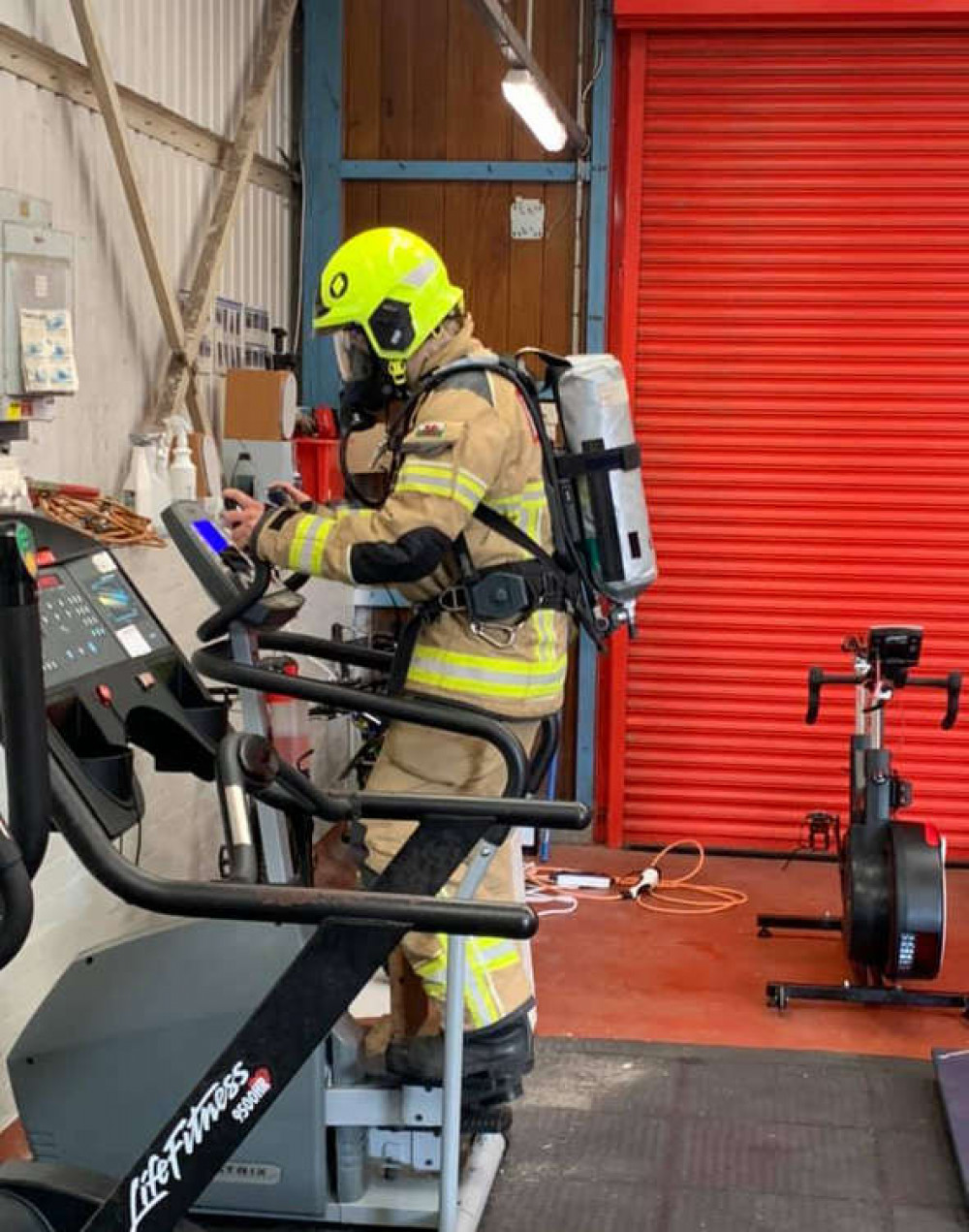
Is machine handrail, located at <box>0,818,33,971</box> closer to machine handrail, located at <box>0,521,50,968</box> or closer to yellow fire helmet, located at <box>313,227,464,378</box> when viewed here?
machine handrail, located at <box>0,521,50,968</box>

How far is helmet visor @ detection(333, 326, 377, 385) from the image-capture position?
405 cm

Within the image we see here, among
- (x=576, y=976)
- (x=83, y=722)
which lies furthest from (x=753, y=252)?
(x=83, y=722)

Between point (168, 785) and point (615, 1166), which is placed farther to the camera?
point (168, 785)

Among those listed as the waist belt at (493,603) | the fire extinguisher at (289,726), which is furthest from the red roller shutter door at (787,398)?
the waist belt at (493,603)

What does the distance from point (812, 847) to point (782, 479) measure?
1.61 metres

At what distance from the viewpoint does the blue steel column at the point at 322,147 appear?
7.01 meters

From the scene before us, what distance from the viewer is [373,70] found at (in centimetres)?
707

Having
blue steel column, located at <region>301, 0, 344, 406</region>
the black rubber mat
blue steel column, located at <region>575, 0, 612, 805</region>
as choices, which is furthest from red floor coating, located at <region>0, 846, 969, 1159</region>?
blue steel column, located at <region>301, 0, 344, 406</region>

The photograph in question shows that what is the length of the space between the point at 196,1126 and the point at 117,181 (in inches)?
144

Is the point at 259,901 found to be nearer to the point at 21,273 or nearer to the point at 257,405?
the point at 21,273

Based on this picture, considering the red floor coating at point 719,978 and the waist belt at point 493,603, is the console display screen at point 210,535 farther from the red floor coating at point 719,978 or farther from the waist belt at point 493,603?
the red floor coating at point 719,978

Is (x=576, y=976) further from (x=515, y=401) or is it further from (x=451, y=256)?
(x=451, y=256)

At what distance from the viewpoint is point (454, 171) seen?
23.1ft

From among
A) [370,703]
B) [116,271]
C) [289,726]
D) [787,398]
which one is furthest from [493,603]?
[787,398]
